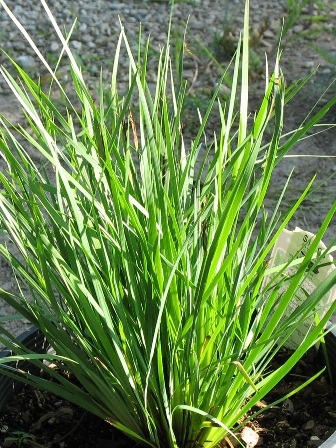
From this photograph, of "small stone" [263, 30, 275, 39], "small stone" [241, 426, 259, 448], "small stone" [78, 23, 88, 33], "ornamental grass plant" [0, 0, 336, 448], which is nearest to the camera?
"ornamental grass plant" [0, 0, 336, 448]

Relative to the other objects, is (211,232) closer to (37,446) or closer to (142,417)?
(142,417)

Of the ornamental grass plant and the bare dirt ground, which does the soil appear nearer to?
the ornamental grass plant

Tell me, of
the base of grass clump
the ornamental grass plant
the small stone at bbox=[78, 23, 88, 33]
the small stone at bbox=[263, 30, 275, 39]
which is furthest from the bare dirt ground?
the ornamental grass plant

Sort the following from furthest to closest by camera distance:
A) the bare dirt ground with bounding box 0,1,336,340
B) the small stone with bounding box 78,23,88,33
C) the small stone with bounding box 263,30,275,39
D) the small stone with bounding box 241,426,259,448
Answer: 1. the small stone with bounding box 78,23,88,33
2. the small stone with bounding box 263,30,275,39
3. the bare dirt ground with bounding box 0,1,336,340
4. the small stone with bounding box 241,426,259,448

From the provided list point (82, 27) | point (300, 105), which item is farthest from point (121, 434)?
point (82, 27)

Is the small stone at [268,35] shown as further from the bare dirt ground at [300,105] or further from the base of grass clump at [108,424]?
the base of grass clump at [108,424]

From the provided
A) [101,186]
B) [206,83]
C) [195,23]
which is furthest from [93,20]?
[101,186]

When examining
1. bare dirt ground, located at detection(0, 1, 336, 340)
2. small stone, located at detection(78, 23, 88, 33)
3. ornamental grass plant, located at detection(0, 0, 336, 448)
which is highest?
ornamental grass plant, located at detection(0, 0, 336, 448)

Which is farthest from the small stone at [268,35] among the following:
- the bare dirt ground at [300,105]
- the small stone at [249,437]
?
the small stone at [249,437]
